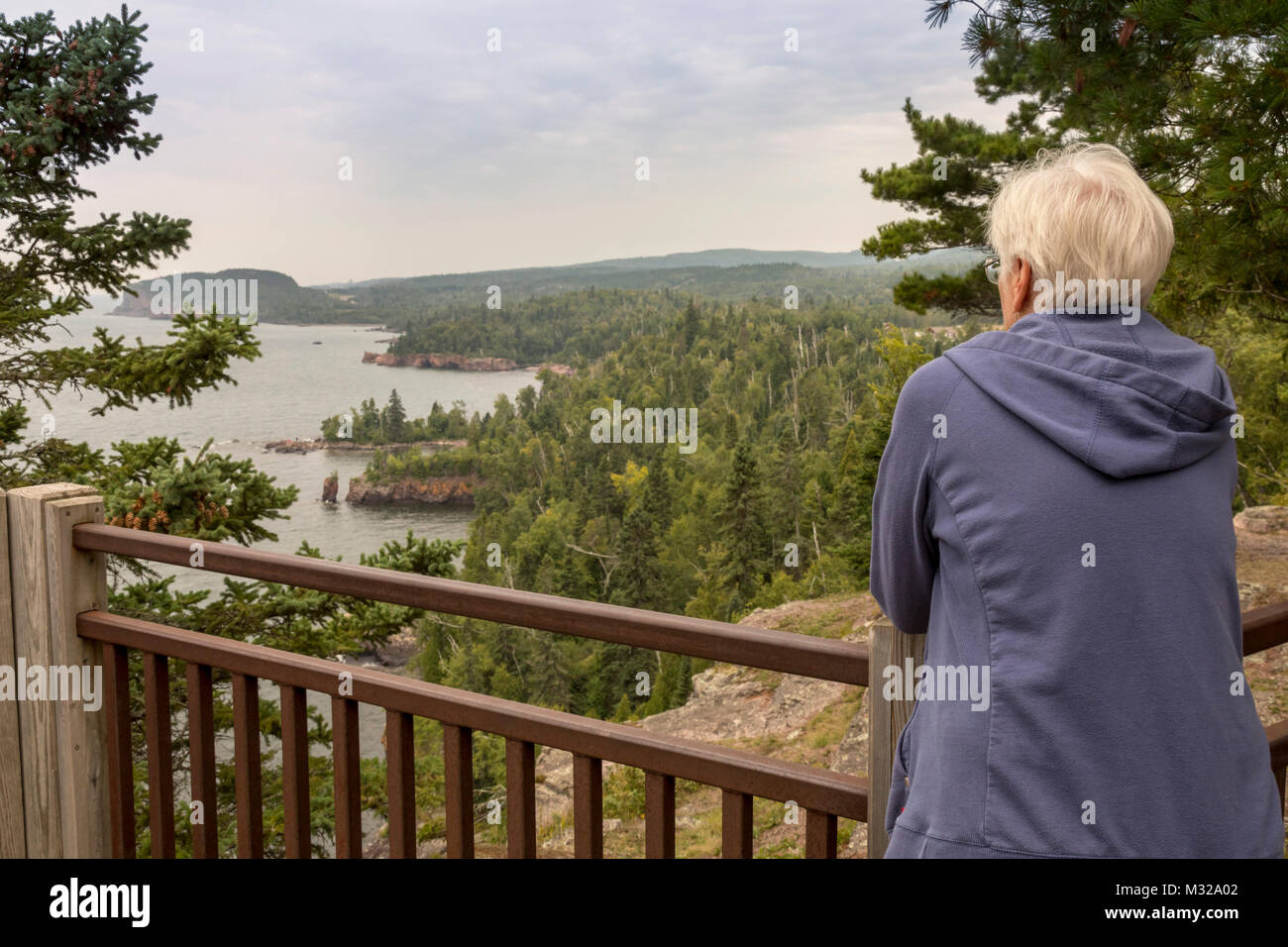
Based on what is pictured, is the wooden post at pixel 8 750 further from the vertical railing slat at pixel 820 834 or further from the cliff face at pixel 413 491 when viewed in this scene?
the cliff face at pixel 413 491

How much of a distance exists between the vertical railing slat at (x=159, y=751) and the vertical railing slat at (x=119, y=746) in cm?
8

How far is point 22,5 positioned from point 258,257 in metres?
31.5

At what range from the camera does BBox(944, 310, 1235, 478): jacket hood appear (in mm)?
925

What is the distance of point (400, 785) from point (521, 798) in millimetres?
219

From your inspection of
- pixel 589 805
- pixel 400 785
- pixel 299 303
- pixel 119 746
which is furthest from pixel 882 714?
pixel 299 303

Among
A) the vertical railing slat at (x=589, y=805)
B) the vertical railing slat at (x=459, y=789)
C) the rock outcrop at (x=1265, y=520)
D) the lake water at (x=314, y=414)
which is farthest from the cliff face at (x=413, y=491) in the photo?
the vertical railing slat at (x=589, y=805)

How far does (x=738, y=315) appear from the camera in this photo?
202ft

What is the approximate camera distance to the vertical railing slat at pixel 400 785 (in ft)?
4.66

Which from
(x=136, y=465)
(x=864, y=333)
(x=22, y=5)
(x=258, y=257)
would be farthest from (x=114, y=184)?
(x=136, y=465)

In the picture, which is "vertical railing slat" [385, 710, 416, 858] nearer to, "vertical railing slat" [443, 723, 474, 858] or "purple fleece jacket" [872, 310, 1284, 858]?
"vertical railing slat" [443, 723, 474, 858]

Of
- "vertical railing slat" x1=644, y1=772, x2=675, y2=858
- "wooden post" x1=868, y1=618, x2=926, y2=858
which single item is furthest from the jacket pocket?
"vertical railing slat" x1=644, y1=772, x2=675, y2=858

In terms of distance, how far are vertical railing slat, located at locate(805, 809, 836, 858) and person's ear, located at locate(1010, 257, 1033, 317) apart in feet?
2.03

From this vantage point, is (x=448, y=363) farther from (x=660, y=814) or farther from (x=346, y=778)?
(x=660, y=814)
